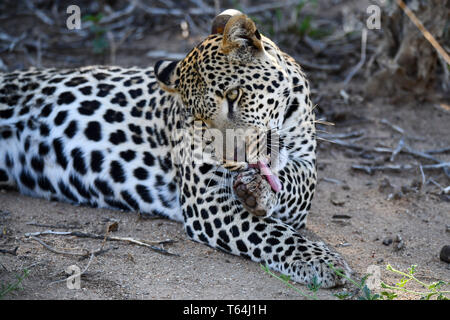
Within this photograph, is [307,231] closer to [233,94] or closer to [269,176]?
[269,176]

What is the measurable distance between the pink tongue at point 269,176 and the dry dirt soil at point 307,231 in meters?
0.72

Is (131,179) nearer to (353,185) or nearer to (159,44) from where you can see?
(353,185)

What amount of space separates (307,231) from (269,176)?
3.01 ft

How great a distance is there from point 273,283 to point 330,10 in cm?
792

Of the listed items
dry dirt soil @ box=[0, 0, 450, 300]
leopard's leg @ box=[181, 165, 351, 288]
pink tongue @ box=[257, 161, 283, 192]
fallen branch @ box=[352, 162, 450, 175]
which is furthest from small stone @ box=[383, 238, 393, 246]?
fallen branch @ box=[352, 162, 450, 175]

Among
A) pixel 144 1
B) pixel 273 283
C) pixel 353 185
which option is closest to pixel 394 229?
pixel 353 185

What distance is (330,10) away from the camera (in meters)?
11.9

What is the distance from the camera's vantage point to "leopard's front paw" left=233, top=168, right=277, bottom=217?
5.54 meters

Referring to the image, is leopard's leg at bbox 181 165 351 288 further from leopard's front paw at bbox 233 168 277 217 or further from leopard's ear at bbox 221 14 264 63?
leopard's ear at bbox 221 14 264 63

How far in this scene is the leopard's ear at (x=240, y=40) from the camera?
5484 mm

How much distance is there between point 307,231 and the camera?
632cm

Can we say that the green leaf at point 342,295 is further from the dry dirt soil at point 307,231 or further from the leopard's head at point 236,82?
the leopard's head at point 236,82

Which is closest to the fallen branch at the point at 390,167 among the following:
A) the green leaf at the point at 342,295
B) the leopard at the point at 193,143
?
the leopard at the point at 193,143

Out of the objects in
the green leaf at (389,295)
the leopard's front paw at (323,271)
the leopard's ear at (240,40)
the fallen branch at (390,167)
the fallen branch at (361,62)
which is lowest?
the leopard's front paw at (323,271)
